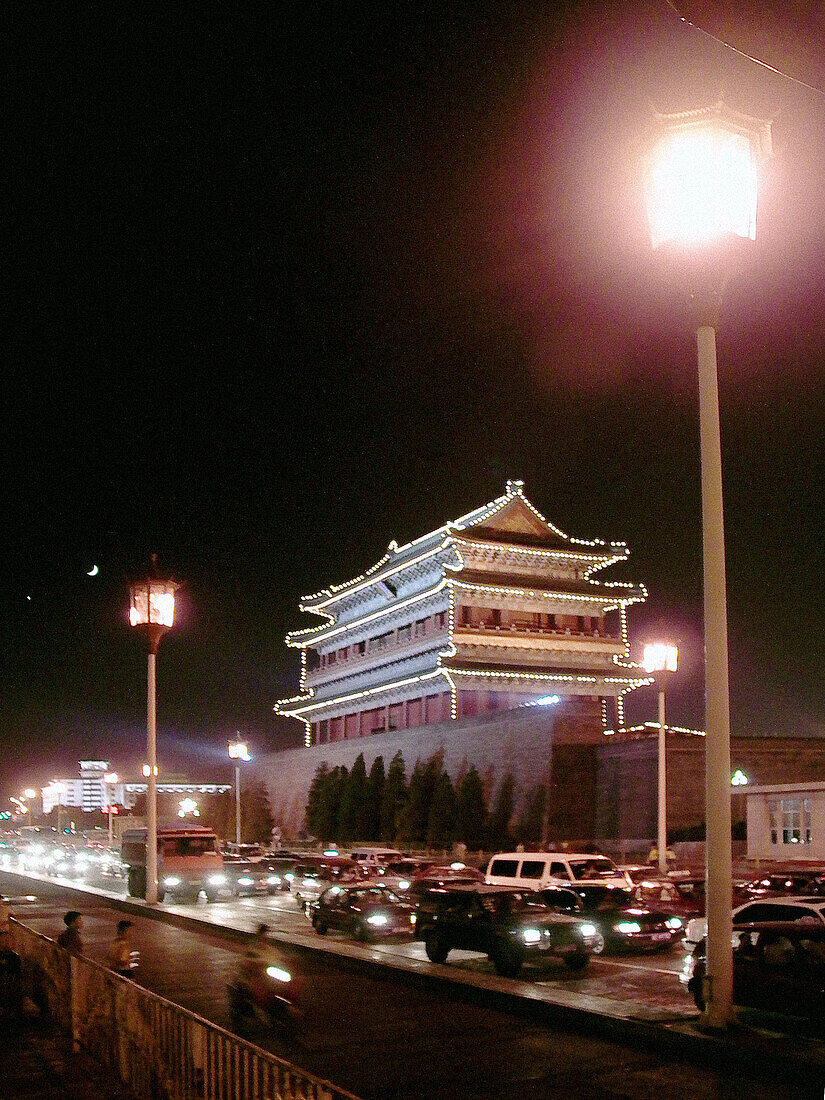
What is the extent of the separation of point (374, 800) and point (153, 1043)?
182ft

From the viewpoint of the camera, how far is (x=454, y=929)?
19.0m

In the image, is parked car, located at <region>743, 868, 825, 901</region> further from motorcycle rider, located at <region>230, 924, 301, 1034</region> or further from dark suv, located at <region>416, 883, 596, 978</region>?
motorcycle rider, located at <region>230, 924, 301, 1034</region>

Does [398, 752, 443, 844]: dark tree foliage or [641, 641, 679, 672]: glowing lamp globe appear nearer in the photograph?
[641, 641, 679, 672]: glowing lamp globe

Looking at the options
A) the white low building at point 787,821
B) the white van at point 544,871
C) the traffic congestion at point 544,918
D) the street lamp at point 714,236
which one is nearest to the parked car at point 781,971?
the traffic congestion at point 544,918

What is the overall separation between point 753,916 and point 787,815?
Answer: 25.5 m

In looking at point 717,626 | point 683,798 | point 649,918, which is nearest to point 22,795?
point 683,798

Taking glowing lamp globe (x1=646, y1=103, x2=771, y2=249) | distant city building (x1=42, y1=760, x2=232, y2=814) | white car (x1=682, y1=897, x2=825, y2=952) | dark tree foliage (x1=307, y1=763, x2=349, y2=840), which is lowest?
distant city building (x1=42, y1=760, x2=232, y2=814)

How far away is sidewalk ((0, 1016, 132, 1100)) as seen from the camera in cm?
1025

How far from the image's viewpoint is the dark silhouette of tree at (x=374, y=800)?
63.0m

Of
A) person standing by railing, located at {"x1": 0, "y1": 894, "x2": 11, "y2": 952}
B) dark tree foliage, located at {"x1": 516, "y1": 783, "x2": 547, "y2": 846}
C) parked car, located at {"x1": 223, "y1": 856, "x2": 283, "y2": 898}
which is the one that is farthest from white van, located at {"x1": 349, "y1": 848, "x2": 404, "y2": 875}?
person standing by railing, located at {"x1": 0, "y1": 894, "x2": 11, "y2": 952}

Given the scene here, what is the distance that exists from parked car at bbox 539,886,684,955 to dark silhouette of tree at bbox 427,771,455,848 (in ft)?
109

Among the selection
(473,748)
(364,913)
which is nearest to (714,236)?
(364,913)

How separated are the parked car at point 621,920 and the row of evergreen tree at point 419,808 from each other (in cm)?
2832

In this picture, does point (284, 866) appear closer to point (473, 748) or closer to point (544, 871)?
point (473, 748)
